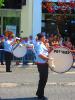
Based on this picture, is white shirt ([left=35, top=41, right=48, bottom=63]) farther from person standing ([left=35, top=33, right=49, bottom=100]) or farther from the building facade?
the building facade

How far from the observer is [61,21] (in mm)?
32844

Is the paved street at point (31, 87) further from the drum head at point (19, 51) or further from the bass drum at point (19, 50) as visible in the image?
the drum head at point (19, 51)

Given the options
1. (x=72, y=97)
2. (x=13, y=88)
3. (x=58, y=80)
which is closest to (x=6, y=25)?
(x=58, y=80)

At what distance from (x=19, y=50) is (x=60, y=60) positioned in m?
11.0

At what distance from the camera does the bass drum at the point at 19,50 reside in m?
22.6

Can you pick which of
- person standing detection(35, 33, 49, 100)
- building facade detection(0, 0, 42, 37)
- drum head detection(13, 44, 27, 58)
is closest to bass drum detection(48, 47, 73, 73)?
person standing detection(35, 33, 49, 100)

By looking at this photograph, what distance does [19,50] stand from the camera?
75.4 feet

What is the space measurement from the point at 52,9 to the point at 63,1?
3.61 feet

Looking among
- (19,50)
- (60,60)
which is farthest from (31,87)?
(19,50)

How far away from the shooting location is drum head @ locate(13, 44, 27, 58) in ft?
74.6

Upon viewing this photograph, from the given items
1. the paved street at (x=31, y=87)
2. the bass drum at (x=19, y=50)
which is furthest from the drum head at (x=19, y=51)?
the paved street at (x=31, y=87)

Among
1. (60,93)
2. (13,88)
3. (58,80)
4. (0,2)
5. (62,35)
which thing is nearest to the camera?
(60,93)

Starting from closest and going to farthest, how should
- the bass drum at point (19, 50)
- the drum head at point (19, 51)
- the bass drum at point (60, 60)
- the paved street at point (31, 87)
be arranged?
the bass drum at point (60, 60), the paved street at point (31, 87), the bass drum at point (19, 50), the drum head at point (19, 51)

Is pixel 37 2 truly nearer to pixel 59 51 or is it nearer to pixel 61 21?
pixel 61 21
